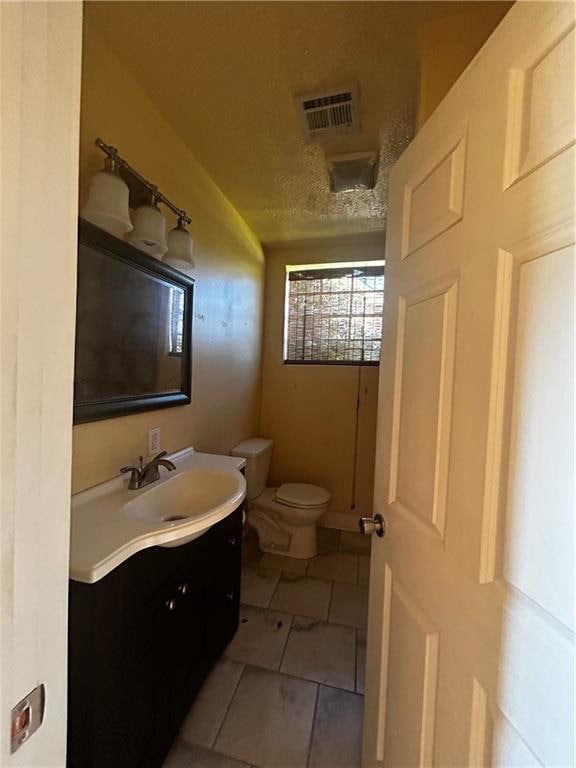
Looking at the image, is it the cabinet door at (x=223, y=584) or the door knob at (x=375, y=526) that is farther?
the cabinet door at (x=223, y=584)

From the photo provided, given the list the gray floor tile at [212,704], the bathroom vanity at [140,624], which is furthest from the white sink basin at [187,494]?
the gray floor tile at [212,704]

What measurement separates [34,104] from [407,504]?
3.23ft

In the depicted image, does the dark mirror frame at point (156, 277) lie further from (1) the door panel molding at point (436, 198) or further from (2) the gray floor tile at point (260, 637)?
(2) the gray floor tile at point (260, 637)

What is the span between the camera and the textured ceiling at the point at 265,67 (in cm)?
102

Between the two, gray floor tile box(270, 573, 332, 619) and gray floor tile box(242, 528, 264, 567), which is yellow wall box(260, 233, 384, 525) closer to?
gray floor tile box(242, 528, 264, 567)

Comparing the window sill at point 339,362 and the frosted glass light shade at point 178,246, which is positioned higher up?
the frosted glass light shade at point 178,246

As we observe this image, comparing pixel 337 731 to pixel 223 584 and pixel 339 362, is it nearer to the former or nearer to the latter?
pixel 223 584

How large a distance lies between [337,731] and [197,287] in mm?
2028

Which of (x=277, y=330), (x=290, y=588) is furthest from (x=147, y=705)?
(x=277, y=330)

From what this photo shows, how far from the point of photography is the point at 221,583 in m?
1.38

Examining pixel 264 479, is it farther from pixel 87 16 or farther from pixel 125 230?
pixel 87 16

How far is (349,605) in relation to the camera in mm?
1878

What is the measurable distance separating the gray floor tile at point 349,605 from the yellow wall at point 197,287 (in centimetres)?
114

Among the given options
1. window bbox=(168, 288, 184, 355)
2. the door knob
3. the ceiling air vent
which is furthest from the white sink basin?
the ceiling air vent
